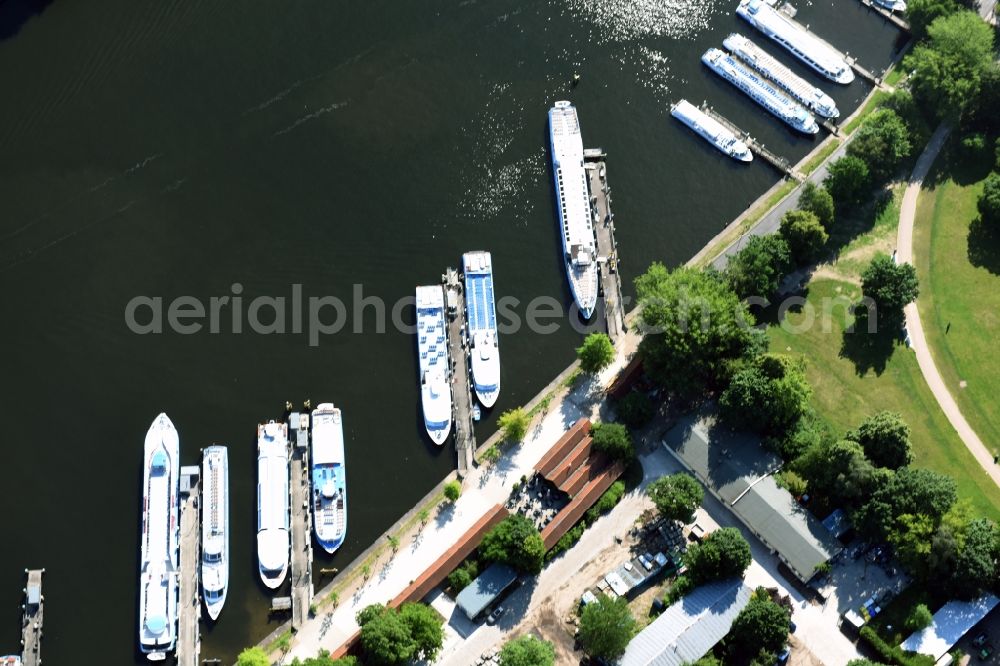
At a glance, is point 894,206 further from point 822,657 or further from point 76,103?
point 76,103

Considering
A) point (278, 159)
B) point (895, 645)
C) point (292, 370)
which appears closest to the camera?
point (895, 645)

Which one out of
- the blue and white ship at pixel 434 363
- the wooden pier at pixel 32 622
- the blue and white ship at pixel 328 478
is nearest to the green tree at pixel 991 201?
the blue and white ship at pixel 434 363

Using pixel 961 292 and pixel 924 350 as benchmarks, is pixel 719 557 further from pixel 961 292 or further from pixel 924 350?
pixel 961 292

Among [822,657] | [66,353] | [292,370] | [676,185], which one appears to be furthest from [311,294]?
[822,657]

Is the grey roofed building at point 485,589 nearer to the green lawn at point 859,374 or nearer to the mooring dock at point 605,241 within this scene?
the mooring dock at point 605,241

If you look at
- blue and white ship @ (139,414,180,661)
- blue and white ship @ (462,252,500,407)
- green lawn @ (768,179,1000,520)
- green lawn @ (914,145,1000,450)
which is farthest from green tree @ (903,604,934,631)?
blue and white ship @ (139,414,180,661)

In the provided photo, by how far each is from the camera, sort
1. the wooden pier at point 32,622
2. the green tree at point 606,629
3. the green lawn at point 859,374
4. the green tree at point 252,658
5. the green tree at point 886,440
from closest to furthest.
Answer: the green tree at point 252,658, the green tree at point 606,629, the wooden pier at point 32,622, the green tree at point 886,440, the green lawn at point 859,374
